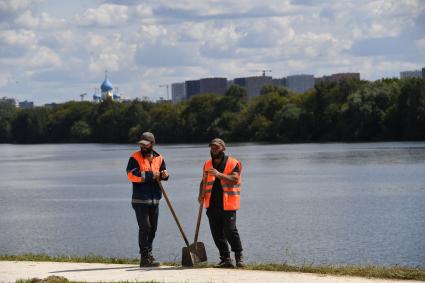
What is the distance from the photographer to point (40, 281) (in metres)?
14.2

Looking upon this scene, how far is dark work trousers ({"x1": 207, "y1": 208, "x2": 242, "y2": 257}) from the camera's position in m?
16.1

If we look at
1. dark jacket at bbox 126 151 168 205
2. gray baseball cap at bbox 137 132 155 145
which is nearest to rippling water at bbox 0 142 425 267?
dark jacket at bbox 126 151 168 205

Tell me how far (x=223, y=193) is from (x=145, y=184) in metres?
1.35

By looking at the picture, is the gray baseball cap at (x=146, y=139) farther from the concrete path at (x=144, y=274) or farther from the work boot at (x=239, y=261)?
the work boot at (x=239, y=261)

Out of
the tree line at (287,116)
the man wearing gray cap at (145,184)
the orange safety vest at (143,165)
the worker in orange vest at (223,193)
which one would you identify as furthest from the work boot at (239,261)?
the tree line at (287,116)

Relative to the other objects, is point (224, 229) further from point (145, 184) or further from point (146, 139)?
point (146, 139)

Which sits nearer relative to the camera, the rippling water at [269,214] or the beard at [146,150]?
the beard at [146,150]

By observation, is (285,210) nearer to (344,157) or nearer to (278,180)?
(278,180)

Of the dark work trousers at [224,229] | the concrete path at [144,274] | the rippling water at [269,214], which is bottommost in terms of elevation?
the rippling water at [269,214]

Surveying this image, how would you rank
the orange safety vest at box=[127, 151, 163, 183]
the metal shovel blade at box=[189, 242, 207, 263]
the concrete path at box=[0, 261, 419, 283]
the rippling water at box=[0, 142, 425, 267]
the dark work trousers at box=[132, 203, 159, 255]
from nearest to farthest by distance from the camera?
the concrete path at box=[0, 261, 419, 283] → the metal shovel blade at box=[189, 242, 207, 263] → the orange safety vest at box=[127, 151, 163, 183] → the dark work trousers at box=[132, 203, 159, 255] → the rippling water at box=[0, 142, 425, 267]

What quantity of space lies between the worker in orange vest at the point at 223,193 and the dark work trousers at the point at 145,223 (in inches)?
37.3

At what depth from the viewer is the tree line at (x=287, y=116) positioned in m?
113

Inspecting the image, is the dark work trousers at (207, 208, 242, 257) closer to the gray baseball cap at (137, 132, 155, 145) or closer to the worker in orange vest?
the worker in orange vest

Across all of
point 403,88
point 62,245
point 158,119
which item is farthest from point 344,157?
point 158,119
